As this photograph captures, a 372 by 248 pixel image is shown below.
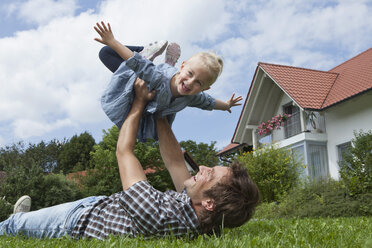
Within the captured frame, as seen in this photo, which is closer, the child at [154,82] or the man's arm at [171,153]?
the child at [154,82]

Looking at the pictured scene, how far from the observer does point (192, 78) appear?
380cm

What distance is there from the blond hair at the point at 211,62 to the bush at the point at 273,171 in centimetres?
1370

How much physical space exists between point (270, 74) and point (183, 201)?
1830cm

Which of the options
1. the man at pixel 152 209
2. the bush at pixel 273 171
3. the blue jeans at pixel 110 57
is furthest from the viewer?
the bush at pixel 273 171

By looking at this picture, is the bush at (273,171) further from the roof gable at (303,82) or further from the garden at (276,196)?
the roof gable at (303,82)

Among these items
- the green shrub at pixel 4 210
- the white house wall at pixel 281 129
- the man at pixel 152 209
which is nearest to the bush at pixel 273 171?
the white house wall at pixel 281 129

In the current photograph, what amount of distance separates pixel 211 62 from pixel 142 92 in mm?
759

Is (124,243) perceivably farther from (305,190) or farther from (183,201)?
(305,190)

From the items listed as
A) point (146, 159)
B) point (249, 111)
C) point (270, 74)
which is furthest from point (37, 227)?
point (146, 159)

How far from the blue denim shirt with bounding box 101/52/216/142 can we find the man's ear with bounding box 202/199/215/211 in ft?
4.01

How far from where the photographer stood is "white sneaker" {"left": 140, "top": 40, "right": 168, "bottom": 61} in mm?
4508

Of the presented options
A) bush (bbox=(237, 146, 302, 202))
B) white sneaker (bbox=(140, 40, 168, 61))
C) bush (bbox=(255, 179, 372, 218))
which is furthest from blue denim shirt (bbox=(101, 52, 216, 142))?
bush (bbox=(237, 146, 302, 202))

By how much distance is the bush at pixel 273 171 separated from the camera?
17312 mm

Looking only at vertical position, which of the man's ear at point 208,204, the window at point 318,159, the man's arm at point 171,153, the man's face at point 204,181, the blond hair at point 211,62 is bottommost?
the man's ear at point 208,204
